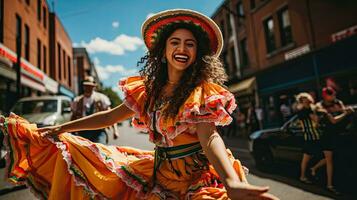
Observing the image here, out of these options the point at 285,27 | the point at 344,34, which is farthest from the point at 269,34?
the point at 344,34

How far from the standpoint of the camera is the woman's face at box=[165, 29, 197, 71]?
5.88 ft

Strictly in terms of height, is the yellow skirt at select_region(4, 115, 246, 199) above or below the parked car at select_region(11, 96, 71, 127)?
below

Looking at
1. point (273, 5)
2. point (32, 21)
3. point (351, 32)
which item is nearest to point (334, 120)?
point (351, 32)

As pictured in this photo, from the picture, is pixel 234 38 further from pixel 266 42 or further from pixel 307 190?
pixel 307 190

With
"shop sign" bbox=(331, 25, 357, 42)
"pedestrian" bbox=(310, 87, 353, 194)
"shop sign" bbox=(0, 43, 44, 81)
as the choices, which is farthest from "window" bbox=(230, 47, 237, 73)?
"pedestrian" bbox=(310, 87, 353, 194)

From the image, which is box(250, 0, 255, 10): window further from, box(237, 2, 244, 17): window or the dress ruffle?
→ the dress ruffle

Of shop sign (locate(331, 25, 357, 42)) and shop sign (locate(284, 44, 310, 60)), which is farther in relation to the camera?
shop sign (locate(284, 44, 310, 60))

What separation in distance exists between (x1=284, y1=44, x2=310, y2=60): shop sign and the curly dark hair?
13.8m

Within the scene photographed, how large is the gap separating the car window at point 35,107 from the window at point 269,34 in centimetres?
1355

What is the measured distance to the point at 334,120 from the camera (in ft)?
17.1

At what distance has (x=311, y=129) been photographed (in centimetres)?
563

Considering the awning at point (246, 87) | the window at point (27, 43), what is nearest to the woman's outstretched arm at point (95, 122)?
the awning at point (246, 87)

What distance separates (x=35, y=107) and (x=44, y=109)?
40 cm

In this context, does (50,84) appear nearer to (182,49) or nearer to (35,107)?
(35,107)
